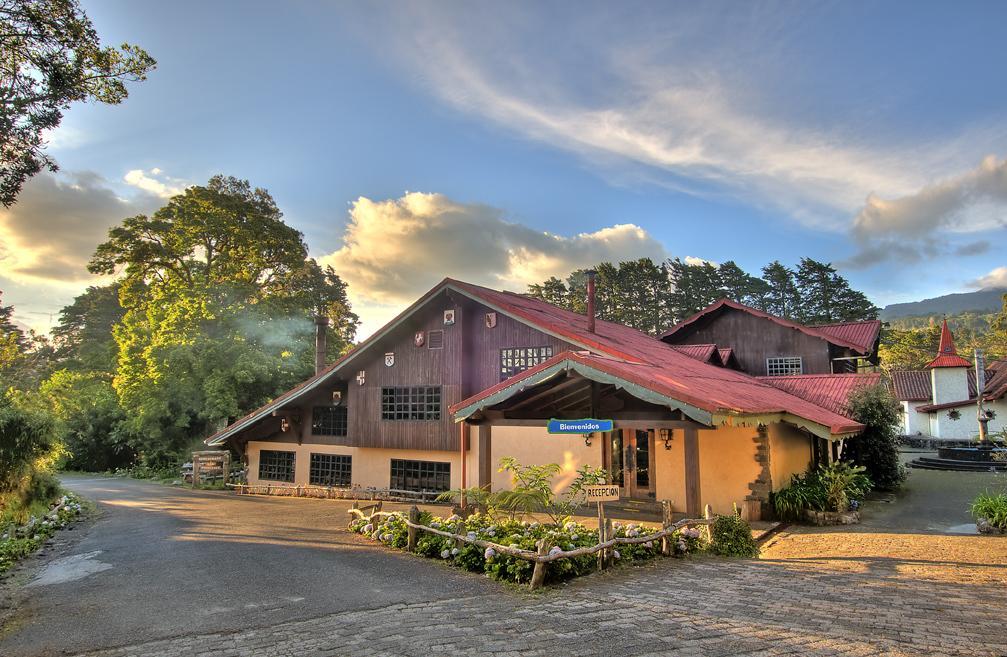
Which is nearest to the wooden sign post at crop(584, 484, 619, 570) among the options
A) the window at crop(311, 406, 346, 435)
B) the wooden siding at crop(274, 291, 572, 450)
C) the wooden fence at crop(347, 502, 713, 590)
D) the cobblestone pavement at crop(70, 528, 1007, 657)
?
the wooden fence at crop(347, 502, 713, 590)

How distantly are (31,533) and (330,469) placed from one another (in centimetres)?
984

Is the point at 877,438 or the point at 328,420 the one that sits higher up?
the point at 328,420

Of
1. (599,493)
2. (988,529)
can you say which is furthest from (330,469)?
(988,529)

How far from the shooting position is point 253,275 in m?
35.1

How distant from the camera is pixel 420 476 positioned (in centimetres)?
1922

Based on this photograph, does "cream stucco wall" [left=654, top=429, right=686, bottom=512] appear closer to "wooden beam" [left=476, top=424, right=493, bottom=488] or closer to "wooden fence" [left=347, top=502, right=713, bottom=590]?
"wooden fence" [left=347, top=502, right=713, bottom=590]

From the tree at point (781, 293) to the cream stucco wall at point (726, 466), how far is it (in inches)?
1780

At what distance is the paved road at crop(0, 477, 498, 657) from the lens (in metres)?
6.63

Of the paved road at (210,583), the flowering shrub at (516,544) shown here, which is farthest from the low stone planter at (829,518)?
the paved road at (210,583)

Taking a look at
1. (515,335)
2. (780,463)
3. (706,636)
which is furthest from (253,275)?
(706,636)

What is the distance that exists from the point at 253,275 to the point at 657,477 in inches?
1128

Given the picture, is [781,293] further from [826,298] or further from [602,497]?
[602,497]

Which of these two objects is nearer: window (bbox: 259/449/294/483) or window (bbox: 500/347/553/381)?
window (bbox: 500/347/553/381)

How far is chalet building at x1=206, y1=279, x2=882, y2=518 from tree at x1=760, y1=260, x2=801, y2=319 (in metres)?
30.6
